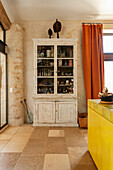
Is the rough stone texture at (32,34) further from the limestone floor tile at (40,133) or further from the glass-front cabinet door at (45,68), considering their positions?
the limestone floor tile at (40,133)

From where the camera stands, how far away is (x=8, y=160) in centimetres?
258

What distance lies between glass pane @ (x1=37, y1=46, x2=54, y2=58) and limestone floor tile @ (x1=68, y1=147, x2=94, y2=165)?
276cm

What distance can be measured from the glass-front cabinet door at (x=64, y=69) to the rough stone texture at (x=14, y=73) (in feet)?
3.94

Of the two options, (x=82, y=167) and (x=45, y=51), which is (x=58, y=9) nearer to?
(x=45, y=51)

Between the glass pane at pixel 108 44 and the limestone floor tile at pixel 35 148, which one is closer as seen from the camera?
the limestone floor tile at pixel 35 148

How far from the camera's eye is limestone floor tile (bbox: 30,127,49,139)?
3758 mm

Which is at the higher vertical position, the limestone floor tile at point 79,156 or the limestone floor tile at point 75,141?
the limestone floor tile at point 79,156

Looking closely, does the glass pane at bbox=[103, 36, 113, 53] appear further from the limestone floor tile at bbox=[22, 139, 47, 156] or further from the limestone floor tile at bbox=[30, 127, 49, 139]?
the limestone floor tile at bbox=[22, 139, 47, 156]

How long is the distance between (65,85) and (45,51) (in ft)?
3.87

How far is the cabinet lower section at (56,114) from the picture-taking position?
4.64m

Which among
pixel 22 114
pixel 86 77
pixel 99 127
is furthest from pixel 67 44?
pixel 99 127

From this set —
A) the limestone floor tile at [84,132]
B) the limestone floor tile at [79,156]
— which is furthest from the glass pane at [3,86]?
the limestone floor tile at [79,156]

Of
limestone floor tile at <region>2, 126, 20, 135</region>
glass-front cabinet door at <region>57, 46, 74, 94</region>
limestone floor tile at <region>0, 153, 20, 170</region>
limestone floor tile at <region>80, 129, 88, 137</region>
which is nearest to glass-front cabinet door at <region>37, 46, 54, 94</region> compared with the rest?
glass-front cabinet door at <region>57, 46, 74, 94</region>

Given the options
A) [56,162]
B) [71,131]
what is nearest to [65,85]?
[71,131]
